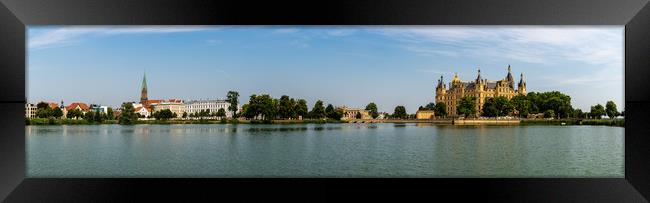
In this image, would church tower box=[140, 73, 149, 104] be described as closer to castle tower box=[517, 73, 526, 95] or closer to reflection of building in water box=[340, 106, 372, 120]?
reflection of building in water box=[340, 106, 372, 120]

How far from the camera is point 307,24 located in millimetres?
5125

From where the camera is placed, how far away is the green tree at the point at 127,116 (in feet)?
169

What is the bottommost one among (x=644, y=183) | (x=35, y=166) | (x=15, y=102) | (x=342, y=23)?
(x=35, y=166)

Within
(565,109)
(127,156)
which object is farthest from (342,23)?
(565,109)

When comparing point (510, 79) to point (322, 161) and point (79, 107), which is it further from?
point (322, 161)

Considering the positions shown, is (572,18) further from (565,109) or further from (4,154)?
(565,109)

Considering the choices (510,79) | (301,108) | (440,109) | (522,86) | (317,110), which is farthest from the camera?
(440,109)

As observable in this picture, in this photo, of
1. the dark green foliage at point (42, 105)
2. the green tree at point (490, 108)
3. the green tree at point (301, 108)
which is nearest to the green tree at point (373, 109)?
the green tree at point (490, 108)

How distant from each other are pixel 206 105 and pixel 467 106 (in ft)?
91.0

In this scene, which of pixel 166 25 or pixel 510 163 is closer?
pixel 166 25

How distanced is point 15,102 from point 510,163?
1391 cm

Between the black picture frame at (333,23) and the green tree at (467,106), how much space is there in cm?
4632

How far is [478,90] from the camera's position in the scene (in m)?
52.5

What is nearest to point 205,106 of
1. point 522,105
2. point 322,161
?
point 522,105
